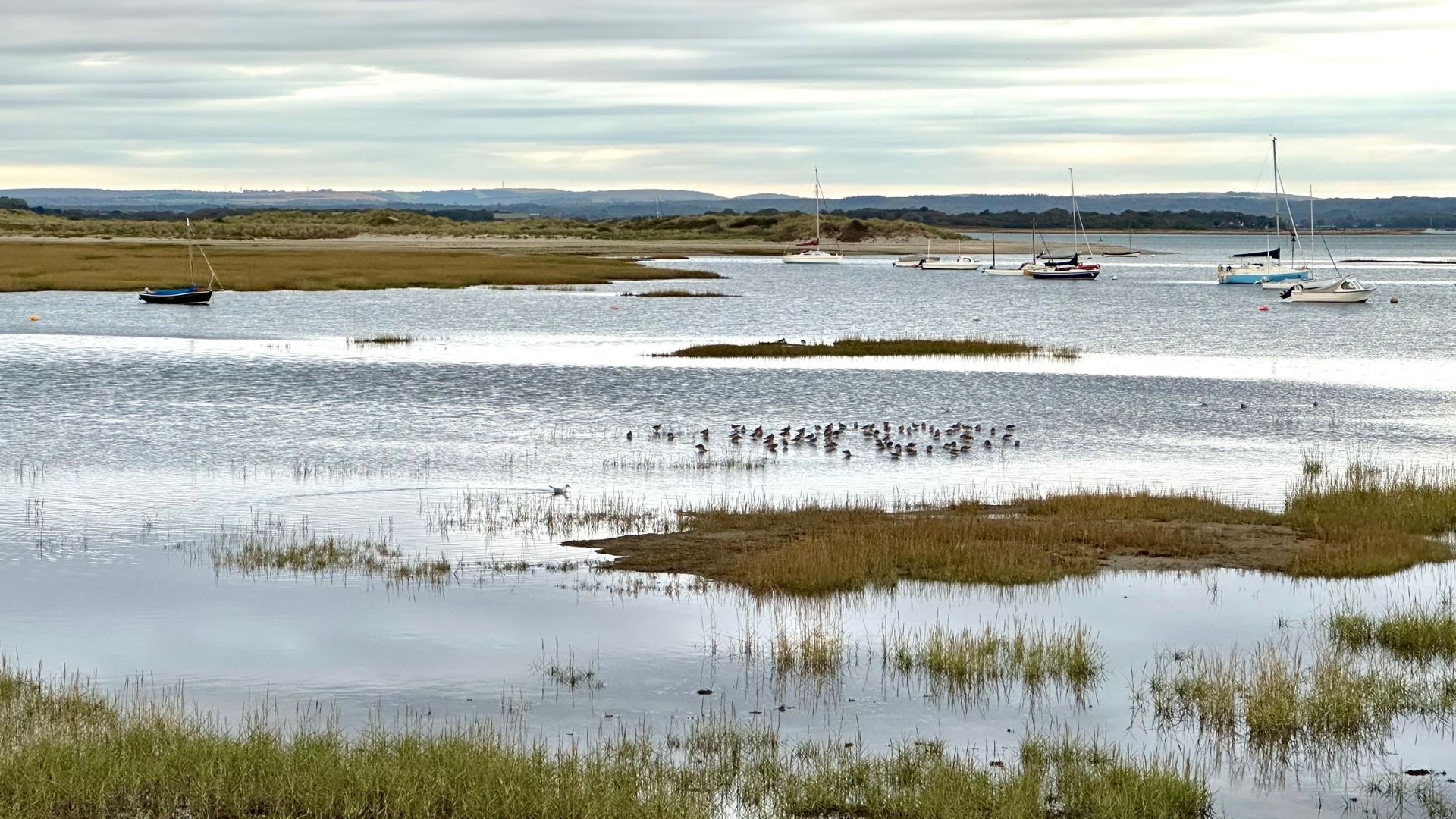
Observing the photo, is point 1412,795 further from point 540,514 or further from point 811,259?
point 811,259

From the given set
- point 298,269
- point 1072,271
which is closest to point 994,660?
point 298,269

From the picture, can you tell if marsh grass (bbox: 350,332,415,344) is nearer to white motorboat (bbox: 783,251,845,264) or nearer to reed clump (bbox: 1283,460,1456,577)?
reed clump (bbox: 1283,460,1456,577)

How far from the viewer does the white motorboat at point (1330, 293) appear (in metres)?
102

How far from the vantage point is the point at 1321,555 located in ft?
70.4

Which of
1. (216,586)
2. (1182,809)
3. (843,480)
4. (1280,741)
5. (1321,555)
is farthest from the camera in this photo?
(843,480)

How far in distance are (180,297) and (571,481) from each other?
54.0m

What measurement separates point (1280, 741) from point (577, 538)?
11.0m

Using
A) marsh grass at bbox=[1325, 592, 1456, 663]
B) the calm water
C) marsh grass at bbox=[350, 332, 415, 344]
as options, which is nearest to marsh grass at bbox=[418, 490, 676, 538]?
the calm water

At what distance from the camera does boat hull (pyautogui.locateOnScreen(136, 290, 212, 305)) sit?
76688mm

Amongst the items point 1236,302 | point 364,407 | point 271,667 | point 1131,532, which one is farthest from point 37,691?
point 1236,302

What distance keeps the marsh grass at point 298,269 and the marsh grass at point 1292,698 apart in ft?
267

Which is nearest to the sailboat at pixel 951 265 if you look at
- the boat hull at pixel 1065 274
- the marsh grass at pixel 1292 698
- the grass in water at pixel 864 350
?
the boat hull at pixel 1065 274

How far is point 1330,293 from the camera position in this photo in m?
102

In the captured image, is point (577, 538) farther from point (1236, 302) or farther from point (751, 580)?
point (1236, 302)
